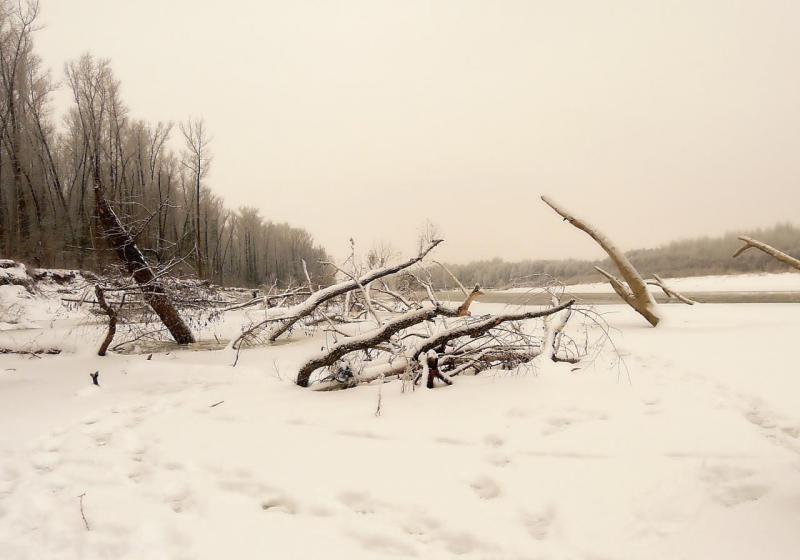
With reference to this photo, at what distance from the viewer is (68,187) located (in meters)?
27.9

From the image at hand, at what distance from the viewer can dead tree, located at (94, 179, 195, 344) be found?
7.15m

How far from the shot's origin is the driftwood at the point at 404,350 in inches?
159

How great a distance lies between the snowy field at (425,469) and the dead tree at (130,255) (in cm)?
312

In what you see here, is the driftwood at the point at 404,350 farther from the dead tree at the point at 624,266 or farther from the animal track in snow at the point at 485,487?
the dead tree at the point at 624,266

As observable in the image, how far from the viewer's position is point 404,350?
469 cm

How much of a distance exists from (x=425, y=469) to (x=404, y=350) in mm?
2068

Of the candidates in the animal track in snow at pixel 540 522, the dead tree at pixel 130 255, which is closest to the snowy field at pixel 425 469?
the animal track in snow at pixel 540 522

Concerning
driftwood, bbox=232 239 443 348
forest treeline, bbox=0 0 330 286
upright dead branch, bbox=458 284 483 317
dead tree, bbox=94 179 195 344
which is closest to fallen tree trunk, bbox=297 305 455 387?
upright dead branch, bbox=458 284 483 317

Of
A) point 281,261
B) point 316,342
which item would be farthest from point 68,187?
point 316,342

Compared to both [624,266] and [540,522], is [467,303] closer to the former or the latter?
[540,522]

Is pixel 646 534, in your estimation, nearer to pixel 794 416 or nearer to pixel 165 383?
pixel 794 416

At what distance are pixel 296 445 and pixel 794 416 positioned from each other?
3521 mm

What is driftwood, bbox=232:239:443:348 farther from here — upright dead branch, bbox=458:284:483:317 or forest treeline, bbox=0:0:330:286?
forest treeline, bbox=0:0:330:286

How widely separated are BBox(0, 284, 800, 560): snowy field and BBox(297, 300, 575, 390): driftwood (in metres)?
0.27
